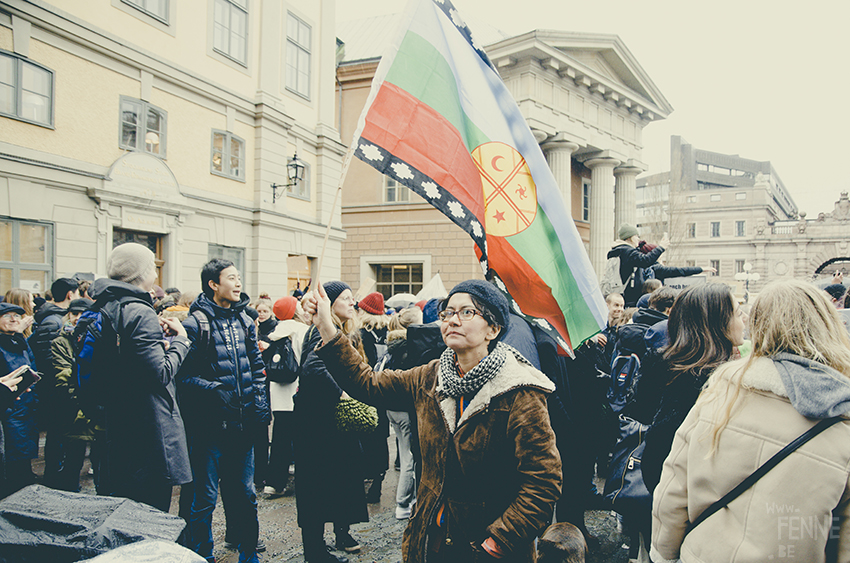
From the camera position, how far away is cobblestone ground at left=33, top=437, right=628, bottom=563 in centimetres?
421

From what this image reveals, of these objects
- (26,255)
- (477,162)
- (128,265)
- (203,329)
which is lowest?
(203,329)

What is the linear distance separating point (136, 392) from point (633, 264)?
5.41 meters

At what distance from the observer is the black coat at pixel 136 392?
3.07m

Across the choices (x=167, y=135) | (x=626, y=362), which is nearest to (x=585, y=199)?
(x=167, y=135)

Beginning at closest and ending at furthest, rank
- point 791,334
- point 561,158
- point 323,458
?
point 791,334, point 323,458, point 561,158

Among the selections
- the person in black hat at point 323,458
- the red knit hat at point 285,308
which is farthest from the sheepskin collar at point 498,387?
the red knit hat at point 285,308

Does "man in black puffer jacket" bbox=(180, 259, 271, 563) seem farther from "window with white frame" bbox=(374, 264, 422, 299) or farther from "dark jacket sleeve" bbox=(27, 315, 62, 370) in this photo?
"window with white frame" bbox=(374, 264, 422, 299)

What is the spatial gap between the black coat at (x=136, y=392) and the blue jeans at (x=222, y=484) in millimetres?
458

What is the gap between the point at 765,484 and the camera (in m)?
1.69

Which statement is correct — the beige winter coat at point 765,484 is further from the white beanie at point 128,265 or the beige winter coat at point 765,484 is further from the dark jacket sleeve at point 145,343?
the white beanie at point 128,265

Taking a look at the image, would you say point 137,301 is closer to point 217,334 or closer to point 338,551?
point 217,334

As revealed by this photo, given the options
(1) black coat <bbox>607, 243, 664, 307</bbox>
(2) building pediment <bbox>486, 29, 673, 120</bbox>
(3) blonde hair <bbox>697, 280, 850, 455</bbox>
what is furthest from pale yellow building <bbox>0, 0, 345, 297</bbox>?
(3) blonde hair <bbox>697, 280, 850, 455</bbox>

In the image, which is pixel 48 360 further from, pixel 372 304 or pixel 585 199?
pixel 585 199

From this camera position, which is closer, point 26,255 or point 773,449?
point 773,449
